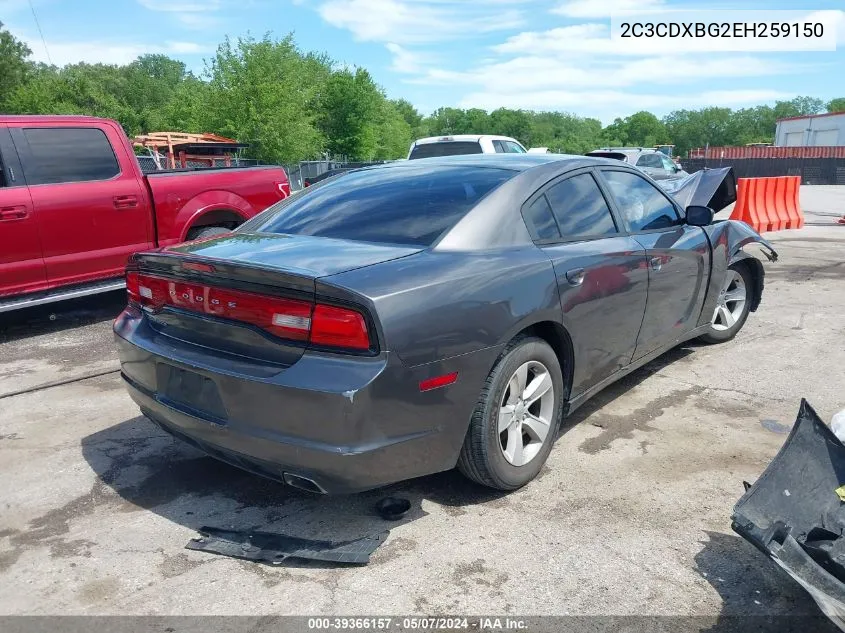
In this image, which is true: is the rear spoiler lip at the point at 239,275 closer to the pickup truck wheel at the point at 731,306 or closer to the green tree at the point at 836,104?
the pickup truck wheel at the point at 731,306

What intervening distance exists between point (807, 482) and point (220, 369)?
7.57ft

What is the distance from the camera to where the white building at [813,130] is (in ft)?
204

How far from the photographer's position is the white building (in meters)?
62.2

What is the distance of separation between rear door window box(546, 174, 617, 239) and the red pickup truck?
15.0 ft

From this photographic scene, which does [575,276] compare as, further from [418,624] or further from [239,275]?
[418,624]

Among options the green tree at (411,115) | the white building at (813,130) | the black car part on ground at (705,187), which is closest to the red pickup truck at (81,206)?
the black car part on ground at (705,187)

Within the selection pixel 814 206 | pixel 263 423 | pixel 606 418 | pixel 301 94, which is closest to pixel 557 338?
pixel 606 418

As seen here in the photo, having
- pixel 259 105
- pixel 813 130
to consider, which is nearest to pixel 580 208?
pixel 259 105

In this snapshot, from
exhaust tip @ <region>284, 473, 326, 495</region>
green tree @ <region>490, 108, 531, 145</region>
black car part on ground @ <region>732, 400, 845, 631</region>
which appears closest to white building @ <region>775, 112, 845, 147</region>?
green tree @ <region>490, 108, 531, 145</region>

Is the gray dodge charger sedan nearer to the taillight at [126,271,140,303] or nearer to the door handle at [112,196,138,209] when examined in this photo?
the taillight at [126,271,140,303]

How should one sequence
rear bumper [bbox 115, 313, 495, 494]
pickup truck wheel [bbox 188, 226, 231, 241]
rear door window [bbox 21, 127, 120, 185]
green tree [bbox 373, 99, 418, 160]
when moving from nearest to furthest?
rear bumper [bbox 115, 313, 495, 494]
rear door window [bbox 21, 127, 120, 185]
pickup truck wheel [bbox 188, 226, 231, 241]
green tree [bbox 373, 99, 418, 160]

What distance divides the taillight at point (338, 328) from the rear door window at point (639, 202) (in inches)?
87.1

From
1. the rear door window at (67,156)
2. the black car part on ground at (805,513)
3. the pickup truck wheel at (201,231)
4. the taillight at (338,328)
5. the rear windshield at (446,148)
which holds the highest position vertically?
the rear door window at (67,156)

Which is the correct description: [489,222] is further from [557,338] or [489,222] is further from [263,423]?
[263,423]
